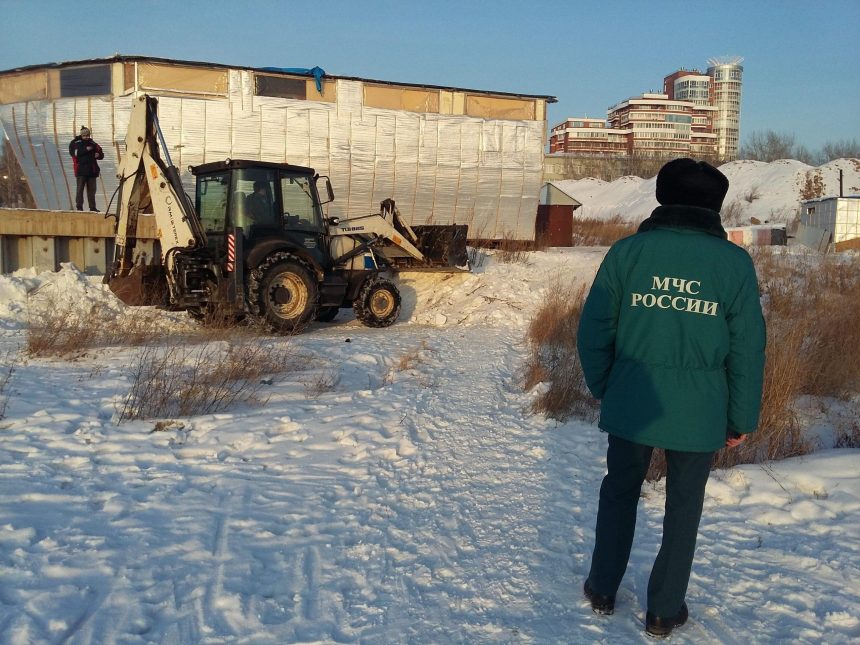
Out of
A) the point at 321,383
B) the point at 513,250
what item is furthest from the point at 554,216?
the point at 321,383

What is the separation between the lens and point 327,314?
14047mm

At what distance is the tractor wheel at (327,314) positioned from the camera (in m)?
13.9

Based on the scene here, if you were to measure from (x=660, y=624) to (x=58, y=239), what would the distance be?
548 inches

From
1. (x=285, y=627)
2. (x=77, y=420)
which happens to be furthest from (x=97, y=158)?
(x=285, y=627)

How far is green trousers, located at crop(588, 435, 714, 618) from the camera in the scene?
3.12 metres

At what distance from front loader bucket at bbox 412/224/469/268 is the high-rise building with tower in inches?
5380

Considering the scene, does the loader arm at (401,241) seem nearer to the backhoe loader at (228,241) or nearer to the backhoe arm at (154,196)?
the backhoe loader at (228,241)

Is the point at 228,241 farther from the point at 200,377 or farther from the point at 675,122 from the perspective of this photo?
the point at 675,122

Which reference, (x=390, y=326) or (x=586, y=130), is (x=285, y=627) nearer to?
(x=390, y=326)

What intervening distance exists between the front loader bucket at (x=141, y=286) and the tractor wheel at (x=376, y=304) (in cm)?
335

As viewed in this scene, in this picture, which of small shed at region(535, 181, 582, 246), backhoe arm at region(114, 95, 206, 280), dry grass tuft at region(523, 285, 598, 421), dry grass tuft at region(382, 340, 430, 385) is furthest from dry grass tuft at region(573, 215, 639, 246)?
backhoe arm at region(114, 95, 206, 280)

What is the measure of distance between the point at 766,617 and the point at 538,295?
11501 millimetres

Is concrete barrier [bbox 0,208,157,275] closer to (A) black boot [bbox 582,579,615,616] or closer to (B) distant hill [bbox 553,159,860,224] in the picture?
(A) black boot [bbox 582,579,615,616]

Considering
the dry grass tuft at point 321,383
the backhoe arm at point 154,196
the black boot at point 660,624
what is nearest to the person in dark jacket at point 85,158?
the backhoe arm at point 154,196
